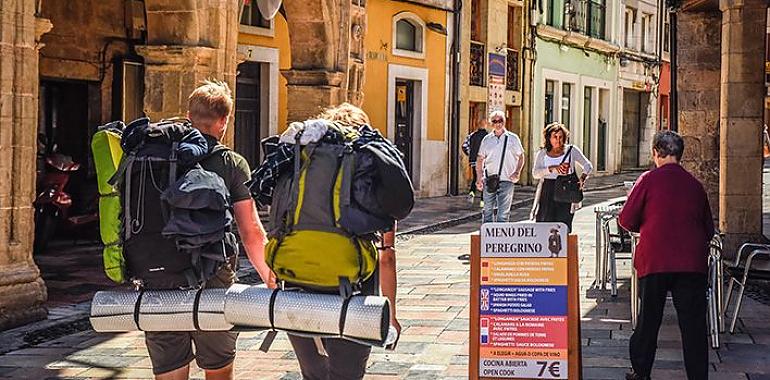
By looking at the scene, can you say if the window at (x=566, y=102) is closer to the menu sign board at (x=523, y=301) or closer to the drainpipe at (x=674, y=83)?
the drainpipe at (x=674, y=83)

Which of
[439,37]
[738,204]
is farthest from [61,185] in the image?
[439,37]

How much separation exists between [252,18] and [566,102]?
17280 mm

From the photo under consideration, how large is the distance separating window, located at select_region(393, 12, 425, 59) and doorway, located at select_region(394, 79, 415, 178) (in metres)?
0.64

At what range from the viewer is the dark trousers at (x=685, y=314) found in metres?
6.65

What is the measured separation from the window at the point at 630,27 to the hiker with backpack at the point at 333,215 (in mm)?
35035

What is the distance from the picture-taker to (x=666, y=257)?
6.67 meters

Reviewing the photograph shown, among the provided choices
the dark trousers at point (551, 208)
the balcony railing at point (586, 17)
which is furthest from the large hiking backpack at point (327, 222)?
the balcony railing at point (586, 17)

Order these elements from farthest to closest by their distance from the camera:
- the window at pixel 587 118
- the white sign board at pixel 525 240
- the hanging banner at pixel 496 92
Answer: the window at pixel 587 118, the hanging banner at pixel 496 92, the white sign board at pixel 525 240

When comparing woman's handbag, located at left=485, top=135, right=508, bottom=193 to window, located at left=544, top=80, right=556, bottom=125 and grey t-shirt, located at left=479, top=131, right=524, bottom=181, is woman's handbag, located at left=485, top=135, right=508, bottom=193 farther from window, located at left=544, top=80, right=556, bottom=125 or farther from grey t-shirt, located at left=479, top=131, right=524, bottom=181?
window, located at left=544, top=80, right=556, bottom=125

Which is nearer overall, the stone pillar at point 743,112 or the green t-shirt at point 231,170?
the green t-shirt at point 231,170

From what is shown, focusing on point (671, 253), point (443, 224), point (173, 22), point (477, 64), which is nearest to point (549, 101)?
point (477, 64)

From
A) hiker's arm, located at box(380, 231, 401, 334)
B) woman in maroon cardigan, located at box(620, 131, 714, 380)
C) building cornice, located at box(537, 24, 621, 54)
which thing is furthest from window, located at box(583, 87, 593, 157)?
hiker's arm, located at box(380, 231, 401, 334)

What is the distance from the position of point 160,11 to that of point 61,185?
9.83 feet

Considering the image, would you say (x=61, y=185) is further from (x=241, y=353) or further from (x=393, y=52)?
(x=393, y=52)
